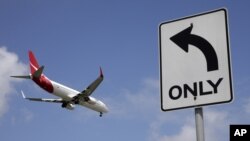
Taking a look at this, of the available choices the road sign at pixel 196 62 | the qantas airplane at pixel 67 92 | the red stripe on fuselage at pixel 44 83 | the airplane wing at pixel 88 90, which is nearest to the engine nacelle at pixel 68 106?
the qantas airplane at pixel 67 92

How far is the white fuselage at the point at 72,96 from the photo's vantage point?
255 feet

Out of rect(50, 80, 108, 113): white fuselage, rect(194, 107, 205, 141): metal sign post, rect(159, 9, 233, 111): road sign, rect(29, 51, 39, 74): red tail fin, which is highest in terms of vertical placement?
rect(29, 51, 39, 74): red tail fin

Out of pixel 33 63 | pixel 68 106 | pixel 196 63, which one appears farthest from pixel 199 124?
pixel 33 63

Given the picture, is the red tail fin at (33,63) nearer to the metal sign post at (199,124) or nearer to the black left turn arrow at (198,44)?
the black left turn arrow at (198,44)

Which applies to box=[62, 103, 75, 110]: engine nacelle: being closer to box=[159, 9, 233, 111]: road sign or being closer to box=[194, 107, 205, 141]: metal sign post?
box=[159, 9, 233, 111]: road sign

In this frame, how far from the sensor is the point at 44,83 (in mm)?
76000

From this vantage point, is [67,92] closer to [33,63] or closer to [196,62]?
[33,63]

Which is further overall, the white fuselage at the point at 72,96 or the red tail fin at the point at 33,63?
the red tail fin at the point at 33,63

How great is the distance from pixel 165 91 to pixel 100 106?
83422 millimetres

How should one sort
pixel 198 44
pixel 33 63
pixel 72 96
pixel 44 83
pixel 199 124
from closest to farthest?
pixel 199 124 < pixel 198 44 < pixel 44 83 < pixel 72 96 < pixel 33 63

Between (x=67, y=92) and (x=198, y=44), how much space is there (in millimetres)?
75770

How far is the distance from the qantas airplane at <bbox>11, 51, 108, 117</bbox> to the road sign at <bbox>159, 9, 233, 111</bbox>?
71.7 metres

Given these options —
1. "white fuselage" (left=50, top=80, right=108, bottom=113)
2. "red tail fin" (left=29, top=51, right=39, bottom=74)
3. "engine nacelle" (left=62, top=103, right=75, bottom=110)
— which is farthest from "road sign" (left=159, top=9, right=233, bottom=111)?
"red tail fin" (left=29, top=51, right=39, bottom=74)

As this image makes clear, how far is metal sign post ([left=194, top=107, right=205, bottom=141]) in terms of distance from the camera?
4477 mm
